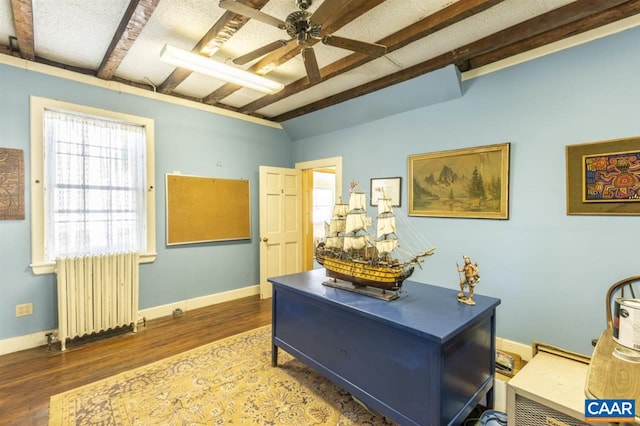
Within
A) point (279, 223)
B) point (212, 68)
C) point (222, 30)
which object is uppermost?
point (222, 30)

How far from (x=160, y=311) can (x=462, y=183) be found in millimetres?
3840

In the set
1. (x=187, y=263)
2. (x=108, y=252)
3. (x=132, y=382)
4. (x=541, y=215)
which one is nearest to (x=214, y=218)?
(x=187, y=263)

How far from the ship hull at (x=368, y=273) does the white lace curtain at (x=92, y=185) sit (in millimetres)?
2542

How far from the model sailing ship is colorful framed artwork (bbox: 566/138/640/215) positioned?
1.38m

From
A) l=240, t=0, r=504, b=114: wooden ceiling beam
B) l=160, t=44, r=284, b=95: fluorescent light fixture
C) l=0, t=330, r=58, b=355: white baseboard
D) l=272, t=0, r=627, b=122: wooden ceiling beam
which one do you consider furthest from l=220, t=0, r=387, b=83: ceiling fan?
l=0, t=330, r=58, b=355: white baseboard

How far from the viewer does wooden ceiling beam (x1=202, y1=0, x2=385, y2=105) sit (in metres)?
1.60

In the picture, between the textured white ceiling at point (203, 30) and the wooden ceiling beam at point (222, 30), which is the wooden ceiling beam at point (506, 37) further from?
the wooden ceiling beam at point (222, 30)

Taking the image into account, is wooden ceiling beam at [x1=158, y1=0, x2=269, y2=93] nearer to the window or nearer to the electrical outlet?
the window

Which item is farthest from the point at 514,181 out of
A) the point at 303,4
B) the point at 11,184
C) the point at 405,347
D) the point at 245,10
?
the point at 11,184

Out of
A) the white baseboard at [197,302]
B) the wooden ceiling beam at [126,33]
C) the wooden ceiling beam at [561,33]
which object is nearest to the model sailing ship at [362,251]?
the wooden ceiling beam at [561,33]

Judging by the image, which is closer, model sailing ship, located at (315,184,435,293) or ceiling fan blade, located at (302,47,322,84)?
model sailing ship, located at (315,184,435,293)

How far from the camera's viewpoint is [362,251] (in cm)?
228

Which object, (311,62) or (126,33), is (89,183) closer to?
(126,33)

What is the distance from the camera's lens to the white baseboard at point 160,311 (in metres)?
2.69
